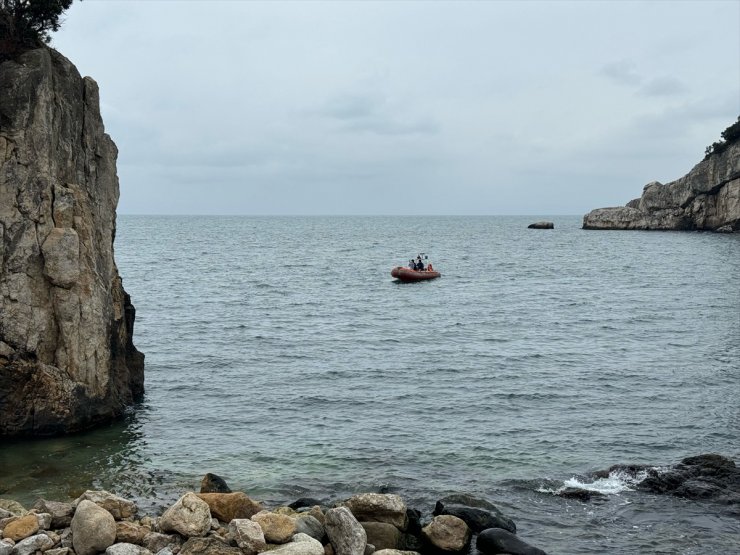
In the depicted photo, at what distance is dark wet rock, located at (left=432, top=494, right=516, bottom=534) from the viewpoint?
1733 cm

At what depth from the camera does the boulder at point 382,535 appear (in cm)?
A: 1600

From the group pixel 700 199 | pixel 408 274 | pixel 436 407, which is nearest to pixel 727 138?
pixel 700 199

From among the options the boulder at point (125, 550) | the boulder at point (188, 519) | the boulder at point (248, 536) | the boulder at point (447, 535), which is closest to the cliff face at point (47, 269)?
the boulder at point (188, 519)

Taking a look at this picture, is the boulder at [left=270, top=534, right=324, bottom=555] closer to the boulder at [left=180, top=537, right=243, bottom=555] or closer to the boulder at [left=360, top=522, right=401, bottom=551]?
the boulder at [left=180, top=537, right=243, bottom=555]

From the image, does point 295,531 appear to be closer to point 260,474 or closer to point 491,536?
point 491,536

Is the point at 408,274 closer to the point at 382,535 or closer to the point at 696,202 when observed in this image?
the point at 382,535

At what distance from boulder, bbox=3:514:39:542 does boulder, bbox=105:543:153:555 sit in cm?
179

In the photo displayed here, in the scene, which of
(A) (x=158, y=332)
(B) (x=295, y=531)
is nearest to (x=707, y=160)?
(A) (x=158, y=332)

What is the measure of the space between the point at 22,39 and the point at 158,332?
786 inches

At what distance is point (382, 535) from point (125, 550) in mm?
5275

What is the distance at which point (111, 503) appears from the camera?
15.8 metres

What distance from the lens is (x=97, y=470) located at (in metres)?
21.6

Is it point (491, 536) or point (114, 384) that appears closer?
point (491, 536)

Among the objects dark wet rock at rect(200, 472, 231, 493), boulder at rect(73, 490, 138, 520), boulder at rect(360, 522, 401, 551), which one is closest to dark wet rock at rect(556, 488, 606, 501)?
boulder at rect(360, 522, 401, 551)
